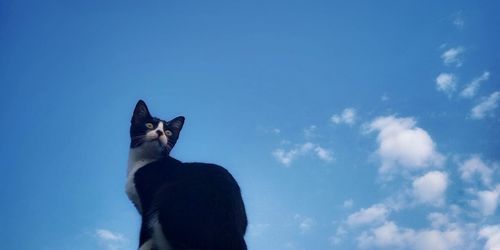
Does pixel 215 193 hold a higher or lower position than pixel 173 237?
higher

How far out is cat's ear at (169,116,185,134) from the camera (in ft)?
21.4

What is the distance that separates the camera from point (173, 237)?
12.8ft

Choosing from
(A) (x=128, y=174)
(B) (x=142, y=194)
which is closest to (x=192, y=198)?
(B) (x=142, y=194)

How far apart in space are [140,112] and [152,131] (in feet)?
1.87

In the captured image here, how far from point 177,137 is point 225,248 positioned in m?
3.24

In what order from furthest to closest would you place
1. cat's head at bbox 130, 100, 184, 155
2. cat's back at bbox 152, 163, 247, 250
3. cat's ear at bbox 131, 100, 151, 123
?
cat's ear at bbox 131, 100, 151, 123 < cat's head at bbox 130, 100, 184, 155 < cat's back at bbox 152, 163, 247, 250

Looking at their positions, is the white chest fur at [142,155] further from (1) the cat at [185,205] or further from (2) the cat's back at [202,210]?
(2) the cat's back at [202,210]

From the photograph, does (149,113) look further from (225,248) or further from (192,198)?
(225,248)

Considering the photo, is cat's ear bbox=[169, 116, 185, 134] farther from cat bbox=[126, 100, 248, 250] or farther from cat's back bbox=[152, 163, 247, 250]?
cat's back bbox=[152, 163, 247, 250]

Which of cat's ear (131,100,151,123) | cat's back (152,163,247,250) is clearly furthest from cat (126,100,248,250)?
cat's ear (131,100,151,123)

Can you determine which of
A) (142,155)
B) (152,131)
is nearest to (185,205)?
(142,155)

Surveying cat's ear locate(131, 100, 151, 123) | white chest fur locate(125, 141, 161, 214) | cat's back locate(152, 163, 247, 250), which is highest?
cat's ear locate(131, 100, 151, 123)

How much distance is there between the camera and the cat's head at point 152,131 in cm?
579

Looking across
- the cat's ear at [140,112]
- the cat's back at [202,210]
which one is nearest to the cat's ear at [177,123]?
the cat's ear at [140,112]
